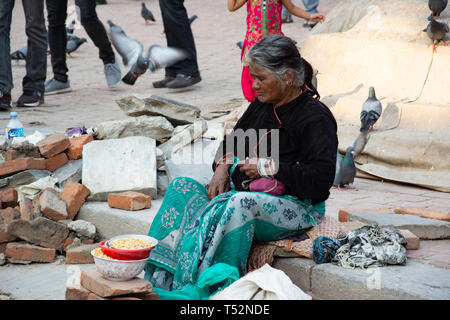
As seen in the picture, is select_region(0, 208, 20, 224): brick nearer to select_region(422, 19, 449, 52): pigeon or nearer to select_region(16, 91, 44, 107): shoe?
select_region(16, 91, 44, 107): shoe

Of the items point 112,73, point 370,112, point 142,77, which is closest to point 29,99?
point 112,73

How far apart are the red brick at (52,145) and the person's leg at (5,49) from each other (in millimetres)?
1985

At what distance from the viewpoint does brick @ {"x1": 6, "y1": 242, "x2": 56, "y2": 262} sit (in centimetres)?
378

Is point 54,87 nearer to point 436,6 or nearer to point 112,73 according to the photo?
point 112,73

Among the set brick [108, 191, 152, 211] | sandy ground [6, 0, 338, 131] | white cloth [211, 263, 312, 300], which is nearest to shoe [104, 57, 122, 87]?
sandy ground [6, 0, 338, 131]

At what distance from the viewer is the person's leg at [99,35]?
23.0 ft

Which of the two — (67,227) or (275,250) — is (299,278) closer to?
(275,250)

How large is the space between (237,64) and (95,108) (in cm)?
333

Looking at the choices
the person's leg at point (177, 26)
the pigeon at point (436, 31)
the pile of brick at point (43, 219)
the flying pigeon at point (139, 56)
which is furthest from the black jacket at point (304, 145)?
the flying pigeon at point (139, 56)

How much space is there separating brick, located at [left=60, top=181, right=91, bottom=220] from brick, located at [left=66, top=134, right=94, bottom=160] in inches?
15.0

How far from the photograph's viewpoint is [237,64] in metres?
9.50

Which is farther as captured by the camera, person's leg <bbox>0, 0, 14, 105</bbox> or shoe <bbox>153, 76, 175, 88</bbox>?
shoe <bbox>153, 76, 175, 88</bbox>

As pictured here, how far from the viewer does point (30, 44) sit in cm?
640

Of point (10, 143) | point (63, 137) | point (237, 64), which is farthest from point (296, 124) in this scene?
point (237, 64)
